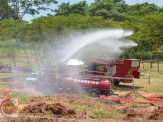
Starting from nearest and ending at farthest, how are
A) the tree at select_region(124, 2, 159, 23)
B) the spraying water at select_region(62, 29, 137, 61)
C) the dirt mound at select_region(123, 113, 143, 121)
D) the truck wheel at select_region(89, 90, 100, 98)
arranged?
the dirt mound at select_region(123, 113, 143, 121) → the truck wheel at select_region(89, 90, 100, 98) → the spraying water at select_region(62, 29, 137, 61) → the tree at select_region(124, 2, 159, 23)

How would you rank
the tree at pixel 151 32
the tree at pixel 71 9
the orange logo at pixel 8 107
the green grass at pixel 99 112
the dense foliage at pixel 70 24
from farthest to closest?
the tree at pixel 71 9
the tree at pixel 151 32
the dense foliage at pixel 70 24
the green grass at pixel 99 112
the orange logo at pixel 8 107

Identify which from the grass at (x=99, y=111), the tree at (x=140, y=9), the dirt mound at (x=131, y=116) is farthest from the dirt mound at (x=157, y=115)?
the tree at (x=140, y=9)

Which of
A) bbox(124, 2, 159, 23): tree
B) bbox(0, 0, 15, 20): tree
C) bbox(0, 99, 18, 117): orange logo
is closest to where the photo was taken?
bbox(0, 99, 18, 117): orange logo

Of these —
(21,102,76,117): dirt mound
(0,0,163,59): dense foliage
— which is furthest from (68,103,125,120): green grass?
(0,0,163,59): dense foliage

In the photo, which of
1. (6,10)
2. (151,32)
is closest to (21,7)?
(6,10)

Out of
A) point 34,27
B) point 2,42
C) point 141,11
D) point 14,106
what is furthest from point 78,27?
point 141,11

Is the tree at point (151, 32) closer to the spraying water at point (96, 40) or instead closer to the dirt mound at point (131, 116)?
the spraying water at point (96, 40)

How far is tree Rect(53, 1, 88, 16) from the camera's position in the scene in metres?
52.9

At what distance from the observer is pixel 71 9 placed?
5312 centimetres

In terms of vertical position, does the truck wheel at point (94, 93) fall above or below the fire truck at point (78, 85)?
below

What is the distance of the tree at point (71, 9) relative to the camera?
52875 mm

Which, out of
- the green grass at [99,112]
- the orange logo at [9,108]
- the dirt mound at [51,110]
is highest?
the orange logo at [9,108]

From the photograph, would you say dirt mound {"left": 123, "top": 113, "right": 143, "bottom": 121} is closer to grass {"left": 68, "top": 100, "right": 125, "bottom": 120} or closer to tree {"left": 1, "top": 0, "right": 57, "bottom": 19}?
grass {"left": 68, "top": 100, "right": 125, "bottom": 120}

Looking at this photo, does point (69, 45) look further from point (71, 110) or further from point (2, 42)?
point (71, 110)
